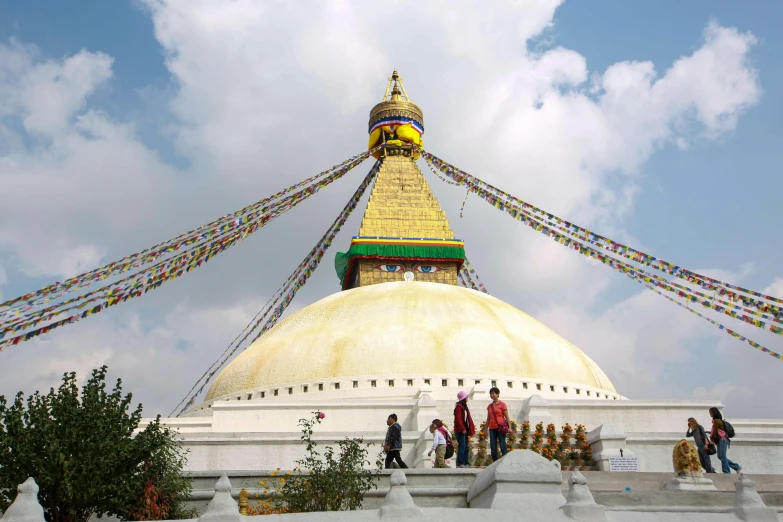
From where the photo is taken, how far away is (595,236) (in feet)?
61.3

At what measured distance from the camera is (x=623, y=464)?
1127cm

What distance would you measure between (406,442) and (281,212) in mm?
10193

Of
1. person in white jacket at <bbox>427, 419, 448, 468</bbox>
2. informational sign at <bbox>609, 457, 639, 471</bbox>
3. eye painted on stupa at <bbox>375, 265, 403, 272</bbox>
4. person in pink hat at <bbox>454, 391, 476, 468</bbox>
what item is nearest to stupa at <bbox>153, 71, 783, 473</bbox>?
informational sign at <bbox>609, 457, 639, 471</bbox>

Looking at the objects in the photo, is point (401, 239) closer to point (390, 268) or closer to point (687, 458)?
point (390, 268)

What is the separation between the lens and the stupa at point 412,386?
12.6 m

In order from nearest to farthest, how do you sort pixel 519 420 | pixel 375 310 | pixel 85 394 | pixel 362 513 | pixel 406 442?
pixel 362 513 < pixel 85 394 < pixel 406 442 < pixel 519 420 < pixel 375 310

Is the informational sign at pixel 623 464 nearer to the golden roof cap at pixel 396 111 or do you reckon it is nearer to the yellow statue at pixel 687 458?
the yellow statue at pixel 687 458

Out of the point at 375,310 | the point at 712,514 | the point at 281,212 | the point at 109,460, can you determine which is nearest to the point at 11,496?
the point at 109,460

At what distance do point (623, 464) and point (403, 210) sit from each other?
1527 centimetres

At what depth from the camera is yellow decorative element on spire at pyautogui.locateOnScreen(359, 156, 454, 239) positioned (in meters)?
24.9

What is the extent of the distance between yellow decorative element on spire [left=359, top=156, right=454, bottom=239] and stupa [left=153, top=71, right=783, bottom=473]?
223 cm

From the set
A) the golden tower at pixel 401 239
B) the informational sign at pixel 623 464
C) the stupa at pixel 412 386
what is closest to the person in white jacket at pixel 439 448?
the stupa at pixel 412 386

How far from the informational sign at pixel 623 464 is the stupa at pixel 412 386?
4 centimetres

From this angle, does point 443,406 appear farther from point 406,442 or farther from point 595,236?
point 595,236
